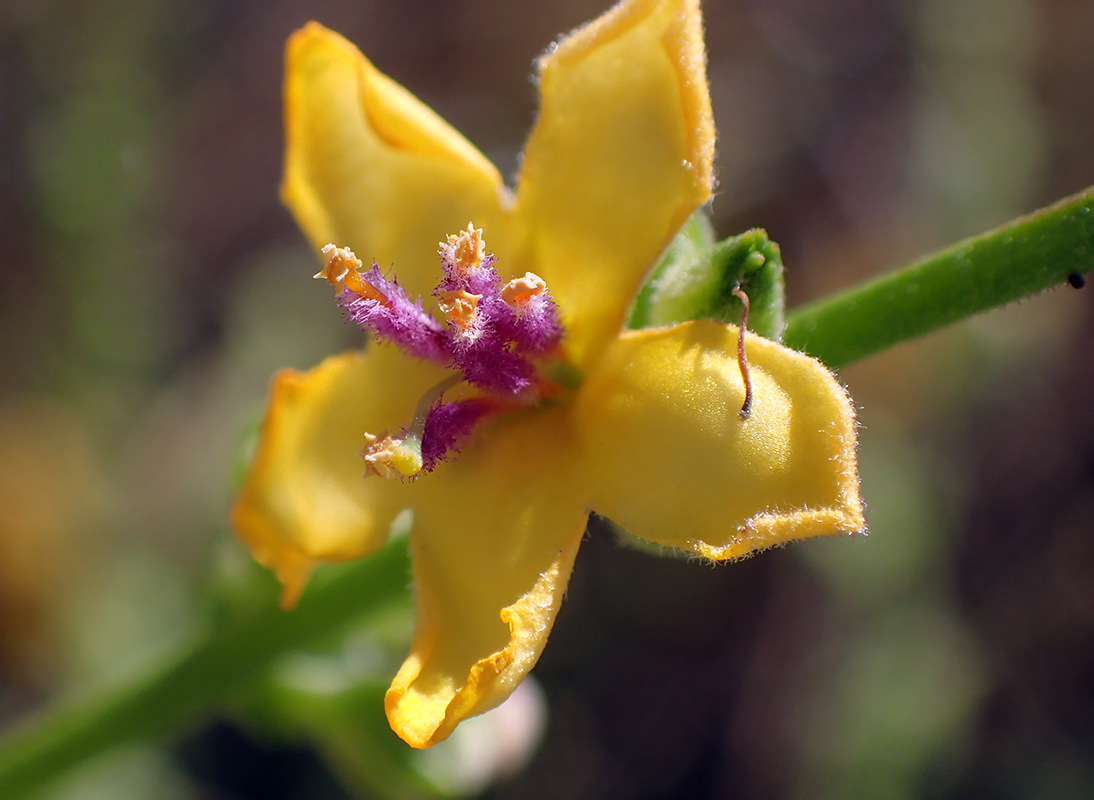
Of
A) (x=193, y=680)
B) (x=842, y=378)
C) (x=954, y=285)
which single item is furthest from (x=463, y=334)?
(x=842, y=378)

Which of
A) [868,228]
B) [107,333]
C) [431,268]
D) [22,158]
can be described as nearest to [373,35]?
[22,158]

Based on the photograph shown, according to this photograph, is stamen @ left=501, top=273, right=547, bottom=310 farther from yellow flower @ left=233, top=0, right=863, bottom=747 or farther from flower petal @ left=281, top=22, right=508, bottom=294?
flower petal @ left=281, top=22, right=508, bottom=294

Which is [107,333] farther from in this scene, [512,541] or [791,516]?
[791,516]

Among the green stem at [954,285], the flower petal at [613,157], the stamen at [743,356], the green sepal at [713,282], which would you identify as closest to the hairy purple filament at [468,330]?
the flower petal at [613,157]

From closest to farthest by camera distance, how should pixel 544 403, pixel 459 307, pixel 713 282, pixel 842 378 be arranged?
pixel 713 282 < pixel 459 307 < pixel 544 403 < pixel 842 378

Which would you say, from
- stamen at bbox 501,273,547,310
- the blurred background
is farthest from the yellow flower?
the blurred background

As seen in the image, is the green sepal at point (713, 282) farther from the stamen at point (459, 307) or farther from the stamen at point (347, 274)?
the stamen at point (347, 274)

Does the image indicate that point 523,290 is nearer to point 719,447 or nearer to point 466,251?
point 466,251
